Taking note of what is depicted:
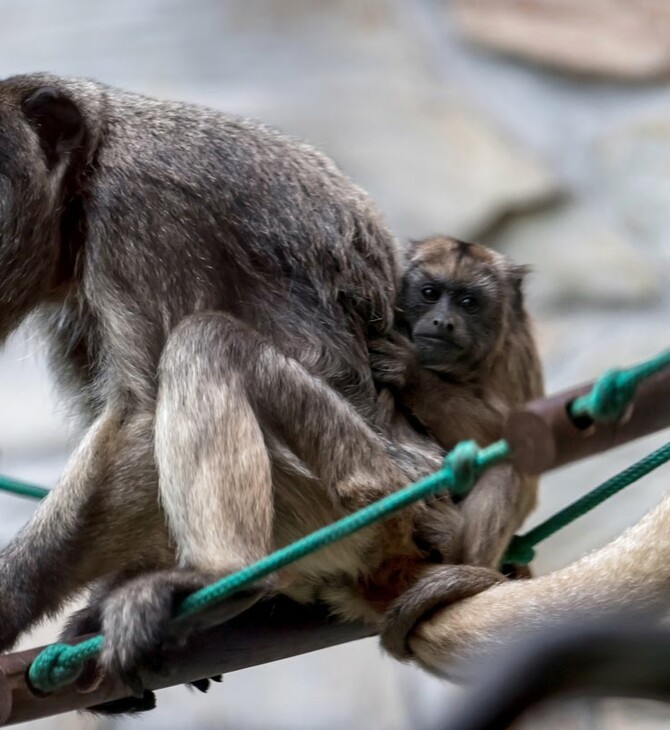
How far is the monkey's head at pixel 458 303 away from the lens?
2.80 meters

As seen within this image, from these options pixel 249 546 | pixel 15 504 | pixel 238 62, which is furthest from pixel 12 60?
pixel 249 546

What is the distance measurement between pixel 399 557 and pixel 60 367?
39.0 inches

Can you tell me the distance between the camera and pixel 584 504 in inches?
94.8

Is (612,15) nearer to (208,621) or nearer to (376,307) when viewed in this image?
(376,307)

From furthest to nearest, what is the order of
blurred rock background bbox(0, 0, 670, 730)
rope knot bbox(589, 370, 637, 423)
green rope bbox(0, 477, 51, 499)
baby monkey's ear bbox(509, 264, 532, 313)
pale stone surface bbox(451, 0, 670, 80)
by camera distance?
1. pale stone surface bbox(451, 0, 670, 80)
2. blurred rock background bbox(0, 0, 670, 730)
3. baby monkey's ear bbox(509, 264, 532, 313)
4. green rope bbox(0, 477, 51, 499)
5. rope knot bbox(589, 370, 637, 423)

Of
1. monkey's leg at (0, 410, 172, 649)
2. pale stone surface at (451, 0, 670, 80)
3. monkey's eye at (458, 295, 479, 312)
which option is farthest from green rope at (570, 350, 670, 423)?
pale stone surface at (451, 0, 670, 80)

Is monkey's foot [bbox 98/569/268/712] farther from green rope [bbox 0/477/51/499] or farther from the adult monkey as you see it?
green rope [bbox 0/477/51/499]

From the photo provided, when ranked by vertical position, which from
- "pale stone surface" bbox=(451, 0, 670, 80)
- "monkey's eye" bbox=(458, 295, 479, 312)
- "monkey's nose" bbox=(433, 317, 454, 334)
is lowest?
"monkey's nose" bbox=(433, 317, 454, 334)

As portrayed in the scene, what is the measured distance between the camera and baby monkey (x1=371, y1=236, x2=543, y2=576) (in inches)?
104

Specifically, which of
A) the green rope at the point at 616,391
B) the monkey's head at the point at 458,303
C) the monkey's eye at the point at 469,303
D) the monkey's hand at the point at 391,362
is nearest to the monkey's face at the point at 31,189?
the monkey's hand at the point at 391,362

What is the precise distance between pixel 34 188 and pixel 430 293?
985mm

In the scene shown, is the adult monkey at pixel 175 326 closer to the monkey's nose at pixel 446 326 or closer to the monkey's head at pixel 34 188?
the monkey's head at pixel 34 188

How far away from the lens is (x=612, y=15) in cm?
620

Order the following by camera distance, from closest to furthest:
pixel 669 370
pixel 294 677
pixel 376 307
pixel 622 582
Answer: pixel 669 370, pixel 622 582, pixel 376 307, pixel 294 677
